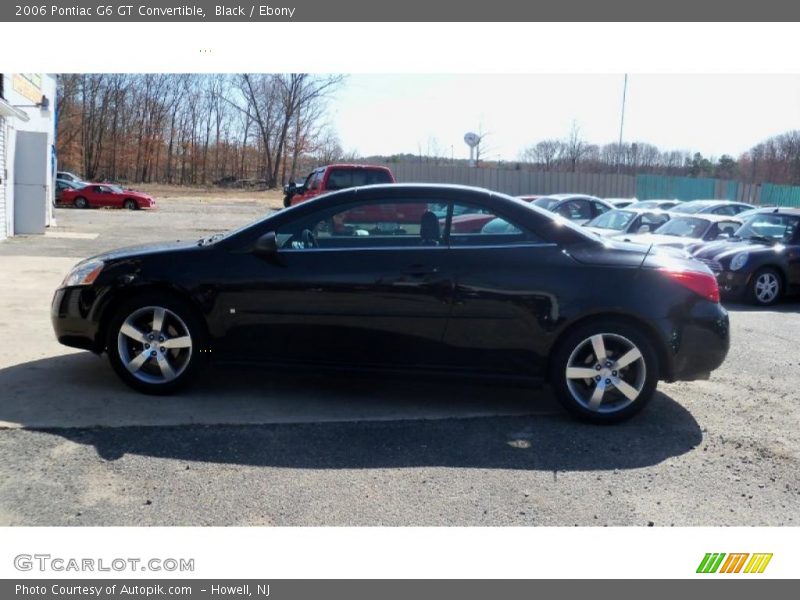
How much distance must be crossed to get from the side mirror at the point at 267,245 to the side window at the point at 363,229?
12 centimetres

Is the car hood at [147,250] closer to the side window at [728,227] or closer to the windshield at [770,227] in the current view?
the windshield at [770,227]

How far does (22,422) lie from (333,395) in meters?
2.06

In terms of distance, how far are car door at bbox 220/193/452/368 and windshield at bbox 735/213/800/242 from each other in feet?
28.5

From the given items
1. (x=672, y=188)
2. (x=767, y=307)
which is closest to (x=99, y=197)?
A: (x=767, y=307)

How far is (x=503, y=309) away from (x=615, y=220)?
10849 mm

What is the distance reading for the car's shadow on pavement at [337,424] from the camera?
4445 mm

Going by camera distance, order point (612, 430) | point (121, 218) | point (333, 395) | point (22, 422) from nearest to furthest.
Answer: point (22, 422)
point (612, 430)
point (333, 395)
point (121, 218)

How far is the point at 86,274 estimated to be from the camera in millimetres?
5391

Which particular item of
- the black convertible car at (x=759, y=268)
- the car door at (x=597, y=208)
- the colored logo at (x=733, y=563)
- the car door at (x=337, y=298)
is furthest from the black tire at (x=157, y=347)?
the car door at (x=597, y=208)

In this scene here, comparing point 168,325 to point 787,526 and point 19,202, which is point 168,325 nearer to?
point 787,526

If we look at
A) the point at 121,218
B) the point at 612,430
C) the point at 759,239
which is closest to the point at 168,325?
the point at 612,430

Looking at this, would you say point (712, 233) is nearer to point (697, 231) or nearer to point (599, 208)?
point (697, 231)

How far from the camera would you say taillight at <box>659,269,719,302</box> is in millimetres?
5160

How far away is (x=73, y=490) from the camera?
3855 mm
